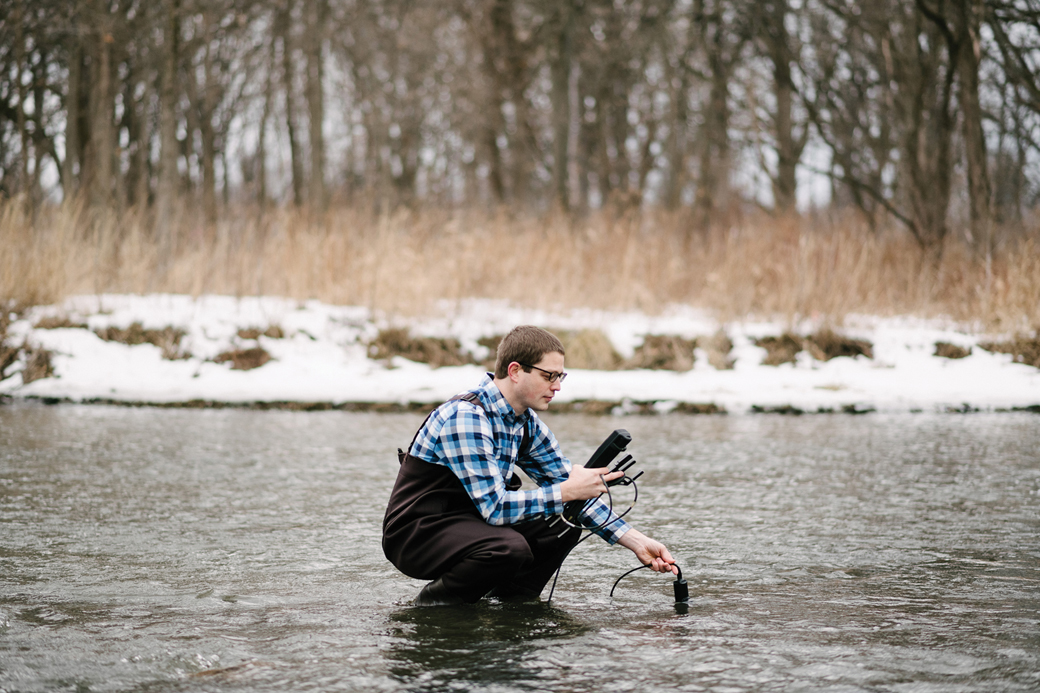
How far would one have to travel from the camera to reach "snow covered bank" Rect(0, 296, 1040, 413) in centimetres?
980

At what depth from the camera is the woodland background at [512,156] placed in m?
12.0

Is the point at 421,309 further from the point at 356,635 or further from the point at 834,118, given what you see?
the point at 834,118

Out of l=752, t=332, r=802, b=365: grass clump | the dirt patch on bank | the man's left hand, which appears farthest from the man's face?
the dirt patch on bank

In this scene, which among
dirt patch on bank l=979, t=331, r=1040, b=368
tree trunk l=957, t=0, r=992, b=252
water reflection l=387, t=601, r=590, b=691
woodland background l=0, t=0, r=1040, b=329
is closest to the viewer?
water reflection l=387, t=601, r=590, b=691

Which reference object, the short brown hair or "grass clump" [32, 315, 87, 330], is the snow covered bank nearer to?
"grass clump" [32, 315, 87, 330]

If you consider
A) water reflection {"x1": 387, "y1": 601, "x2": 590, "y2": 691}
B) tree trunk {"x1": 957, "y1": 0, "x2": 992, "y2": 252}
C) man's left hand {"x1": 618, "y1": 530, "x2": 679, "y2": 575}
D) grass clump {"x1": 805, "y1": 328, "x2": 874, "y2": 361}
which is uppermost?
tree trunk {"x1": 957, "y1": 0, "x2": 992, "y2": 252}

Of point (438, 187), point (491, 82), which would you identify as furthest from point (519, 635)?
point (438, 187)

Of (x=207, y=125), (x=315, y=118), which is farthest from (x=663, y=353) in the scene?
(x=207, y=125)

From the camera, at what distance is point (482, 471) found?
3248mm

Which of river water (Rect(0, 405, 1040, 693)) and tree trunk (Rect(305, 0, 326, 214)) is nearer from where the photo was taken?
river water (Rect(0, 405, 1040, 693))

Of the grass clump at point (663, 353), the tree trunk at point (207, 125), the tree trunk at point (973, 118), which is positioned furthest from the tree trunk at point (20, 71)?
the tree trunk at point (973, 118)

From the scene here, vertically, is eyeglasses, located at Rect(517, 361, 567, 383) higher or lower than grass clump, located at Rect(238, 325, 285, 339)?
lower

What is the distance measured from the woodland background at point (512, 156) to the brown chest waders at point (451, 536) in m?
8.26

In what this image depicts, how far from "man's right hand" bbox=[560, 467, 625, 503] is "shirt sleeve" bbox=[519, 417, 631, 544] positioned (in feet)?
0.25
